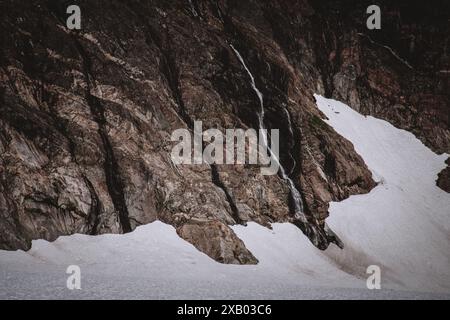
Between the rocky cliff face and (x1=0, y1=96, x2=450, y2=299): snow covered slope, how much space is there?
1.26m

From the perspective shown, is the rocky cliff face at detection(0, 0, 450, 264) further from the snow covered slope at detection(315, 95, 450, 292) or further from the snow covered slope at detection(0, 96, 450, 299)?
the snow covered slope at detection(315, 95, 450, 292)

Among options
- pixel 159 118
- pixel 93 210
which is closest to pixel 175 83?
pixel 159 118

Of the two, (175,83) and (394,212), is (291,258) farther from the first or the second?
(175,83)

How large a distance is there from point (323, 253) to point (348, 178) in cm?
950

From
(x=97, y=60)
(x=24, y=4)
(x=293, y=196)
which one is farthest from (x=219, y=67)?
(x=24, y=4)

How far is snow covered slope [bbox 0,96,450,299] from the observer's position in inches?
866

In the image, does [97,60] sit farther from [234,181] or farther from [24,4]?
[234,181]

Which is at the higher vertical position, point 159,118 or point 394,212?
point 159,118

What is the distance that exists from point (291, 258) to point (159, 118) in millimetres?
14306

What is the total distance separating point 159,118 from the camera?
34.8 meters

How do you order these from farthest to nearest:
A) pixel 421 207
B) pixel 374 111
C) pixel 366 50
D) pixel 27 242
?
1. pixel 366 50
2. pixel 374 111
3. pixel 421 207
4. pixel 27 242
